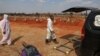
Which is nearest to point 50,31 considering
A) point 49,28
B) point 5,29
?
point 49,28

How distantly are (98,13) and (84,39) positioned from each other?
33.3 inches

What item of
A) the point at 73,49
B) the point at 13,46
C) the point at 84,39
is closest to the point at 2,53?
the point at 13,46

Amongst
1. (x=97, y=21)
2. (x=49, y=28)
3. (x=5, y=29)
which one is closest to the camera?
(x=97, y=21)

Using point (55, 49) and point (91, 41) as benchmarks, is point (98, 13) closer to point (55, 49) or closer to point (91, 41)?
point (91, 41)

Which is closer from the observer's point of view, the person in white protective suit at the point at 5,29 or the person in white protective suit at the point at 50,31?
the person in white protective suit at the point at 5,29

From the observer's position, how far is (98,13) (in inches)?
272

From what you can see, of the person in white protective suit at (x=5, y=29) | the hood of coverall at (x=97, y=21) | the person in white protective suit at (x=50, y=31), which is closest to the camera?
the hood of coverall at (x=97, y=21)

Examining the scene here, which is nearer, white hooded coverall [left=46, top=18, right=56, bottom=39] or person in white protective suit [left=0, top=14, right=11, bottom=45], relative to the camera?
person in white protective suit [left=0, top=14, right=11, bottom=45]

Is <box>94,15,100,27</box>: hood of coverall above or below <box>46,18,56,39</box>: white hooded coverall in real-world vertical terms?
above

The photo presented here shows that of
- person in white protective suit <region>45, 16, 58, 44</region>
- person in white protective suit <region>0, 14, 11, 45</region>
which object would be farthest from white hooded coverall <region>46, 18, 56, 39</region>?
person in white protective suit <region>0, 14, 11, 45</region>

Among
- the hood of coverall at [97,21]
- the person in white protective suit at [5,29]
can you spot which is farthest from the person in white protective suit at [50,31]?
the hood of coverall at [97,21]

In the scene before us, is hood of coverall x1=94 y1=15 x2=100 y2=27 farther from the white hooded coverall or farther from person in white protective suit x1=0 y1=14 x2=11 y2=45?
person in white protective suit x1=0 y1=14 x2=11 y2=45

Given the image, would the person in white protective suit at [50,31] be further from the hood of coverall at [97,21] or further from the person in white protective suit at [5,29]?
the hood of coverall at [97,21]

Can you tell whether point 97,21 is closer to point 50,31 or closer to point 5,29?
point 50,31
